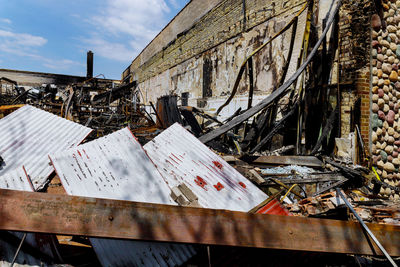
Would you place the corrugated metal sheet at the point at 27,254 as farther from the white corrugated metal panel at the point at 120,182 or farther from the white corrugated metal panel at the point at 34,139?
the white corrugated metal panel at the point at 34,139

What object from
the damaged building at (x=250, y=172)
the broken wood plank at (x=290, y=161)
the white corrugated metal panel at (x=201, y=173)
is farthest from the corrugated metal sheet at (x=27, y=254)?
the broken wood plank at (x=290, y=161)

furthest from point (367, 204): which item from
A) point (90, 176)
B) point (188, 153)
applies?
point (90, 176)

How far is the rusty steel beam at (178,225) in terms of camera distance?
1428 millimetres

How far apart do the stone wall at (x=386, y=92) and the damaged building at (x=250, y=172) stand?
26 mm

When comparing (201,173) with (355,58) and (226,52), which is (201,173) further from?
(226,52)

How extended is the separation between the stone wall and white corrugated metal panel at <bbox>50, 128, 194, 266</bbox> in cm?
435

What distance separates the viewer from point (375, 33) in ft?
14.9

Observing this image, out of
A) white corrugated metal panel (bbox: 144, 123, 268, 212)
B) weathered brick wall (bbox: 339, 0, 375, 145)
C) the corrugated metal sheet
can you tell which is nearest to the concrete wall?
weathered brick wall (bbox: 339, 0, 375, 145)

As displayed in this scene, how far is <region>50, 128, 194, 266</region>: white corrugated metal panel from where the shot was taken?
1692 millimetres

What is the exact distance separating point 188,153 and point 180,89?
930 cm

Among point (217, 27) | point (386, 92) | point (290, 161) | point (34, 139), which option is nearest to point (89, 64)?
point (217, 27)

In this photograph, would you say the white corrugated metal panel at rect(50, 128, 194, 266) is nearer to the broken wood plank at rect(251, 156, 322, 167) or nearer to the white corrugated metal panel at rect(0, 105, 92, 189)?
the white corrugated metal panel at rect(0, 105, 92, 189)

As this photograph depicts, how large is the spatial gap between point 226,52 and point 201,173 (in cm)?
685

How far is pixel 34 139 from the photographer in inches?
117
